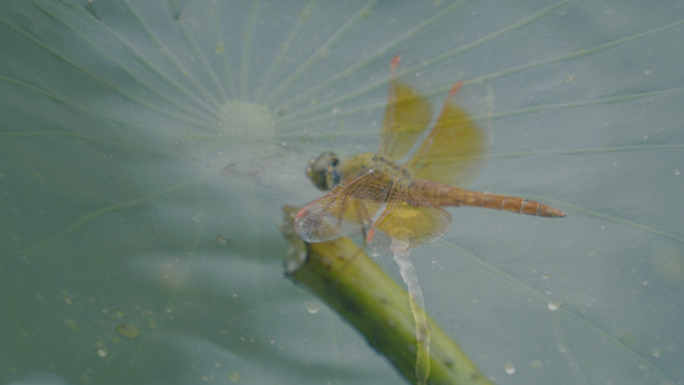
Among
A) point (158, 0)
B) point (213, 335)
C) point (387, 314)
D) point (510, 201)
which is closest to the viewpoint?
point (213, 335)

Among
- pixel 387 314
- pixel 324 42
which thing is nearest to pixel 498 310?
pixel 387 314

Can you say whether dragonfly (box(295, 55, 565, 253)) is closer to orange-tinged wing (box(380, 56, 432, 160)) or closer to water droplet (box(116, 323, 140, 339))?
orange-tinged wing (box(380, 56, 432, 160))

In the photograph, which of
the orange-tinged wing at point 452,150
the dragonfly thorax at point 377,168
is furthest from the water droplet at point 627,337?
the dragonfly thorax at point 377,168

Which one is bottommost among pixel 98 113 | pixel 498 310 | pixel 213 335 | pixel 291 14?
pixel 213 335

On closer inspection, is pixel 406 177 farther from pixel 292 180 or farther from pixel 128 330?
pixel 128 330

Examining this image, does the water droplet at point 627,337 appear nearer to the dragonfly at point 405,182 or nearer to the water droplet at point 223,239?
the dragonfly at point 405,182

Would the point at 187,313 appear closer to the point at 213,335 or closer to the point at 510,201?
the point at 213,335
